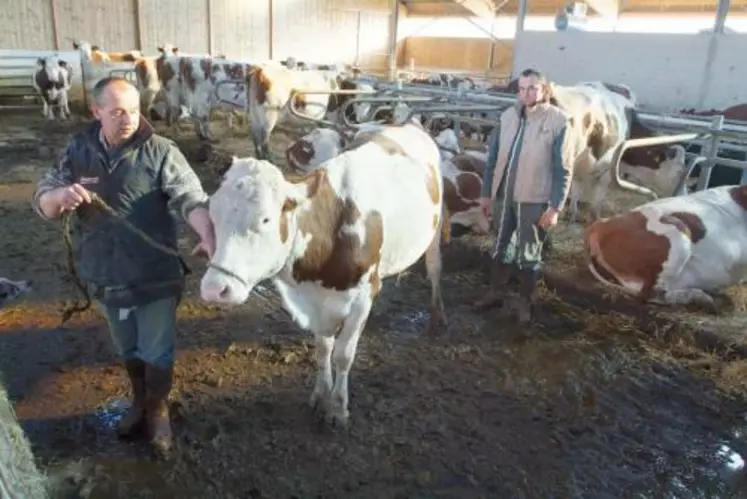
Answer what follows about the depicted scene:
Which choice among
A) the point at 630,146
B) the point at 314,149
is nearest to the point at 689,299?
the point at 630,146

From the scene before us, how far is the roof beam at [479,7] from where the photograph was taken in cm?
2338

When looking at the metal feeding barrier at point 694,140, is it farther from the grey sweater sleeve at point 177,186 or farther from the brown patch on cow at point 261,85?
the brown patch on cow at point 261,85

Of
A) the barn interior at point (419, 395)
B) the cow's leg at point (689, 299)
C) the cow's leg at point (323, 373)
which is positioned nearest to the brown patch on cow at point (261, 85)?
the barn interior at point (419, 395)

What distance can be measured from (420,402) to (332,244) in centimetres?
123

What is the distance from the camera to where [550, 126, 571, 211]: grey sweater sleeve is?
4102mm

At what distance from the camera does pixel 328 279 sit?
118 inches

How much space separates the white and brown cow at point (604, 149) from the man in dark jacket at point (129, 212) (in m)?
4.73

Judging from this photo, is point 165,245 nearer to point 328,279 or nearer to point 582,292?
point 328,279

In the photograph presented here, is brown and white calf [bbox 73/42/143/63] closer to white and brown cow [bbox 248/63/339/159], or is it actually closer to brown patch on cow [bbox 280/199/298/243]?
white and brown cow [bbox 248/63/339/159]

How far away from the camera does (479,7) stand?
2361 centimetres

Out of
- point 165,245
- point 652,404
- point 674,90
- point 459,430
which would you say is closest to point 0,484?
point 165,245

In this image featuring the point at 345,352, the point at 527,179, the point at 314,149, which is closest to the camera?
the point at 345,352

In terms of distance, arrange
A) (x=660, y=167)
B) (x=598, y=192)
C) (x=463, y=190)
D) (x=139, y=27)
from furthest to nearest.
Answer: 1. (x=139, y=27)
2. (x=598, y=192)
3. (x=660, y=167)
4. (x=463, y=190)

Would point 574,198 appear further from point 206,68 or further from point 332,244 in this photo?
point 206,68
